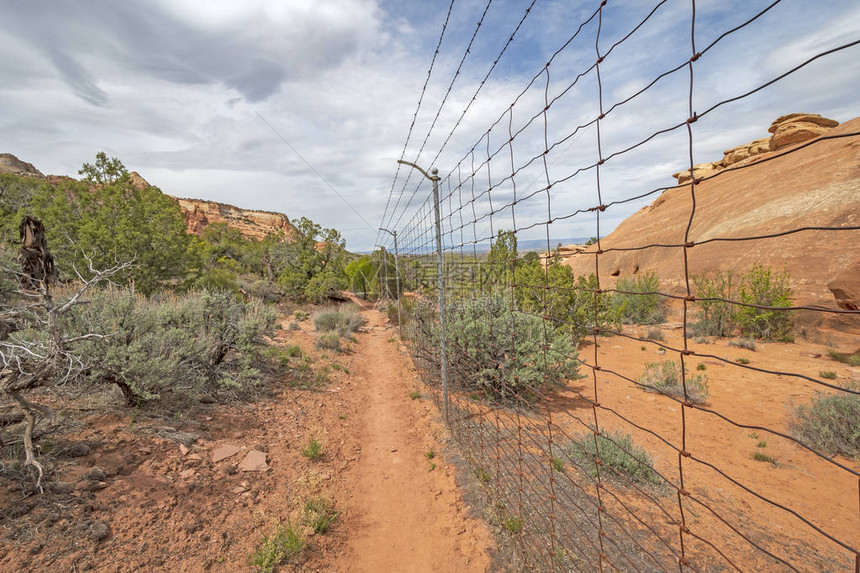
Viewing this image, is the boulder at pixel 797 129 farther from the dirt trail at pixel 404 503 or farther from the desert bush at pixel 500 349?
the dirt trail at pixel 404 503

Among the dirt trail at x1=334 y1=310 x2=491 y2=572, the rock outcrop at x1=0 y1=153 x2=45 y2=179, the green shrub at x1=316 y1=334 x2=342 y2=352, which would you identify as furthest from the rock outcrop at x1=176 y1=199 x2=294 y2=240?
the dirt trail at x1=334 y1=310 x2=491 y2=572

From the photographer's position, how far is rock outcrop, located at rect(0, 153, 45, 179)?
136 feet

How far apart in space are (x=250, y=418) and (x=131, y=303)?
7.23ft

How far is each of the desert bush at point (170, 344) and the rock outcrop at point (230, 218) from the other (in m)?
53.1

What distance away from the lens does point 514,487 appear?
3396mm

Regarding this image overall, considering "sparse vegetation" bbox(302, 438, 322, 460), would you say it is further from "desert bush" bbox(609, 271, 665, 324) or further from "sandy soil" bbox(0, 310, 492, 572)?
"desert bush" bbox(609, 271, 665, 324)

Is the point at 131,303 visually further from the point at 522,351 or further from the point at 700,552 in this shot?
the point at 700,552

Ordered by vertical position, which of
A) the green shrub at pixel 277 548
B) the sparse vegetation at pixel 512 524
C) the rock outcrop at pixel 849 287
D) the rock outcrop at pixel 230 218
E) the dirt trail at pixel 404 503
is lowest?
the dirt trail at pixel 404 503

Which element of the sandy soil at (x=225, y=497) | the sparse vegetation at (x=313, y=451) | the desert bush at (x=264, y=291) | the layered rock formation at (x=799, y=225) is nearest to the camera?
the sandy soil at (x=225, y=497)

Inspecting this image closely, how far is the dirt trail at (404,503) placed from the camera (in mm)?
3021

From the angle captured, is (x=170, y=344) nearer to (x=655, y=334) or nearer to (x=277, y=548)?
(x=277, y=548)

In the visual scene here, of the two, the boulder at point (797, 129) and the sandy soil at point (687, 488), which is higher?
the boulder at point (797, 129)

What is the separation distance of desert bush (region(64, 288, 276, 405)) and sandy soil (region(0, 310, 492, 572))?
460mm

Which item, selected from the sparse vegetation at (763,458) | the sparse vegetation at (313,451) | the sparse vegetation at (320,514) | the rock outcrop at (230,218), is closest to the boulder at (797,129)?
the sparse vegetation at (763,458)
